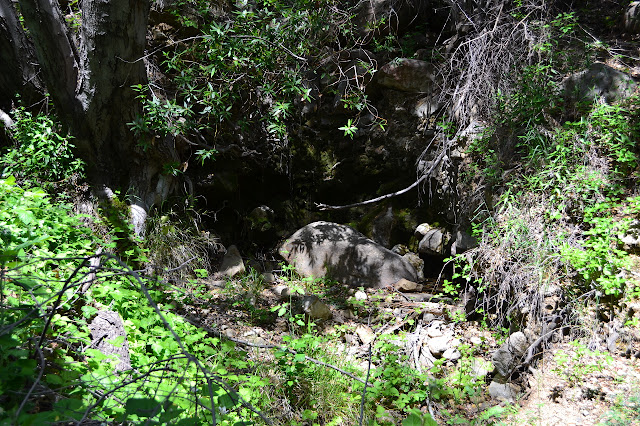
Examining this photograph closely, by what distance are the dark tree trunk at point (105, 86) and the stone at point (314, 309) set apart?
2.07m

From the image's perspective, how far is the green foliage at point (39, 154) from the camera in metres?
4.30

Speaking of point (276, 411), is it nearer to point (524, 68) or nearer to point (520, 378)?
point (520, 378)

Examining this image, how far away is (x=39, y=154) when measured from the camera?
14.2 feet

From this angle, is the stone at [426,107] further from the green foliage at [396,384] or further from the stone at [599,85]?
the green foliage at [396,384]

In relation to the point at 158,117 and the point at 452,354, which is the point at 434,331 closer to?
the point at 452,354

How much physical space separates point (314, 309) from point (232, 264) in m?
1.64

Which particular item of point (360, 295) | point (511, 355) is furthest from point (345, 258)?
point (511, 355)

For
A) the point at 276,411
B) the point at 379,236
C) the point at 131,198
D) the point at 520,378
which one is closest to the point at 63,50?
the point at 131,198

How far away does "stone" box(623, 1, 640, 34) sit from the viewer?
4574 millimetres

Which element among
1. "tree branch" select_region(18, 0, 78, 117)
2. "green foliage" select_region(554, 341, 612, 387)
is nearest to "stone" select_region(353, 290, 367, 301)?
"green foliage" select_region(554, 341, 612, 387)

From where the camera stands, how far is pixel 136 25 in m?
3.88

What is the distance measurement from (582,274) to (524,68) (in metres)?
2.21

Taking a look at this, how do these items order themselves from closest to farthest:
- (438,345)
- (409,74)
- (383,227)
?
1. (438,345)
2. (409,74)
3. (383,227)

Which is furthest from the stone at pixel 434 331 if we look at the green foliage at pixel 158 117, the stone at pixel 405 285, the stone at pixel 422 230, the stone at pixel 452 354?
the green foliage at pixel 158 117
